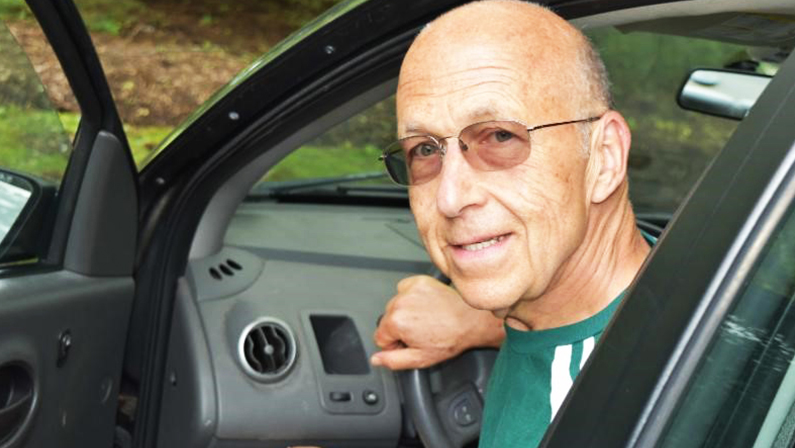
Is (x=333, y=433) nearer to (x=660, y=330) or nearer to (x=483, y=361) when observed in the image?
(x=483, y=361)

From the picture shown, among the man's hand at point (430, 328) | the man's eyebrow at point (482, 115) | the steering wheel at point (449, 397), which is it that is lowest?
the steering wheel at point (449, 397)

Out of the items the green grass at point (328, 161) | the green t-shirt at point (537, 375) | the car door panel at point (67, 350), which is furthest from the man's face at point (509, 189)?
the green grass at point (328, 161)

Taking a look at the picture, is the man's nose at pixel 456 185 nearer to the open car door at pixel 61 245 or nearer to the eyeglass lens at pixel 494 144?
the eyeglass lens at pixel 494 144

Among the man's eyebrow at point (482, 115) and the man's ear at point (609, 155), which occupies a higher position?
the man's ear at point (609, 155)

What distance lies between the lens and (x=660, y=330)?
3.80 ft

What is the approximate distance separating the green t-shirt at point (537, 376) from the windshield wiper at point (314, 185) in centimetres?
163

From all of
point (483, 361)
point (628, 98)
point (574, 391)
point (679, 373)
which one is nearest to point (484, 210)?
point (574, 391)

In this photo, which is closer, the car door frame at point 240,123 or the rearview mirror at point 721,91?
the car door frame at point 240,123

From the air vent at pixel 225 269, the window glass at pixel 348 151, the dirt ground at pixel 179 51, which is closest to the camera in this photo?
the air vent at pixel 225 269

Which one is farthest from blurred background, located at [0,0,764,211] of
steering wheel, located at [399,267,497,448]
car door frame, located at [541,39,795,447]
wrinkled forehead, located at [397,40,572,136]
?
car door frame, located at [541,39,795,447]

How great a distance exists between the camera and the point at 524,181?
192cm

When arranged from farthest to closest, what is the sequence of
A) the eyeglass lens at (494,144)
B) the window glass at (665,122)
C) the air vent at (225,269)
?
the window glass at (665,122) < the air vent at (225,269) < the eyeglass lens at (494,144)

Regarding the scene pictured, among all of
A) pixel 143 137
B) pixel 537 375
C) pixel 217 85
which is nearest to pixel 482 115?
pixel 537 375

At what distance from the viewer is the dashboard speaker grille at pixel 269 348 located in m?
2.94
